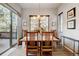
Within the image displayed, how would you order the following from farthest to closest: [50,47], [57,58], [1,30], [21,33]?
[21,33] < [1,30] < [50,47] < [57,58]

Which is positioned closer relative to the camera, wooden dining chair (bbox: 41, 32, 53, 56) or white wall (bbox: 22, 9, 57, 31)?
wooden dining chair (bbox: 41, 32, 53, 56)

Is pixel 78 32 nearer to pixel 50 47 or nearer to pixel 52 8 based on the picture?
pixel 50 47

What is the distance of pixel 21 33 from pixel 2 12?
13.5ft

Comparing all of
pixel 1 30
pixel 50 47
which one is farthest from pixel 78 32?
pixel 1 30

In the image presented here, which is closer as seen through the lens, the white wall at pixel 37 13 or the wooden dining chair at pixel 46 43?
the wooden dining chair at pixel 46 43

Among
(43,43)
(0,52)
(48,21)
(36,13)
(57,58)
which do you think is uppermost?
(36,13)

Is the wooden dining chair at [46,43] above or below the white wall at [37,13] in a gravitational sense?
below

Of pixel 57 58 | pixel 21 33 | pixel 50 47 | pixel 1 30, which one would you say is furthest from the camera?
pixel 21 33

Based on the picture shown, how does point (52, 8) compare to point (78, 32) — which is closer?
point (78, 32)

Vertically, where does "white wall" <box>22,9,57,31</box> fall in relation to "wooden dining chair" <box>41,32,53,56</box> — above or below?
above

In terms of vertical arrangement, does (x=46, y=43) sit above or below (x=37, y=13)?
below

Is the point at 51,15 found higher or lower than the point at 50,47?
higher

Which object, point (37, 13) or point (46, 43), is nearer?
point (46, 43)

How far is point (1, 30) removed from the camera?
4.64m
